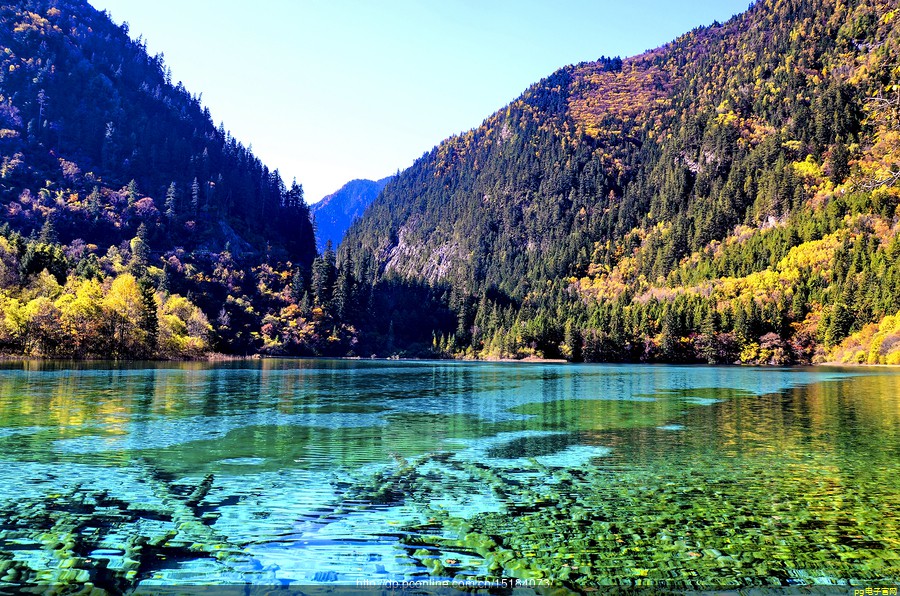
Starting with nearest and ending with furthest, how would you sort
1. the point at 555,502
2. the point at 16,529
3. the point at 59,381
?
the point at 16,529 → the point at 555,502 → the point at 59,381

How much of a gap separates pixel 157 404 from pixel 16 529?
3334 cm

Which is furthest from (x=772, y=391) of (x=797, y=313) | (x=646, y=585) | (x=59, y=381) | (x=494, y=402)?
(x=797, y=313)

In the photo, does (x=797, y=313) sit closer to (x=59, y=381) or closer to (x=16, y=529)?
(x=59, y=381)

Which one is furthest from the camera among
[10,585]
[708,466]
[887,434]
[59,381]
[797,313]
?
[797,313]

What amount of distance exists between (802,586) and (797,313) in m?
210

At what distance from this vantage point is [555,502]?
18.4m

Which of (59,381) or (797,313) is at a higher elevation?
(797,313)

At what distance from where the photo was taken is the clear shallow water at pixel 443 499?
12820mm

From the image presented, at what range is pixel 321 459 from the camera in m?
25.8

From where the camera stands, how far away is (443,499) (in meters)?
18.8

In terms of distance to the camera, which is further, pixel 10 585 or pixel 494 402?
pixel 494 402

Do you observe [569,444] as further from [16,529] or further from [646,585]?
[16,529]

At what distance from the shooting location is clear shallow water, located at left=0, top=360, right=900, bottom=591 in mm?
12820

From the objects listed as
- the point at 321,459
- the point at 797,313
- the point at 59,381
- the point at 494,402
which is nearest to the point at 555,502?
the point at 321,459
